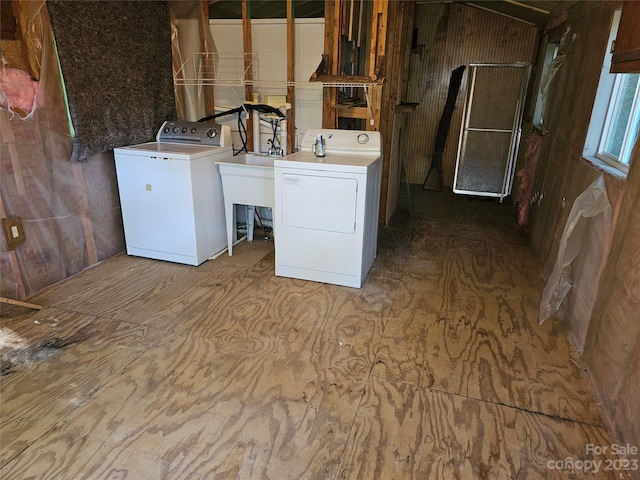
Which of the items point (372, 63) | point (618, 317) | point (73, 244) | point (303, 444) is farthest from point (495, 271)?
point (73, 244)

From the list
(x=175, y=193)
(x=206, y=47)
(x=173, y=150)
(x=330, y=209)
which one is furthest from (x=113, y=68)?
(x=330, y=209)

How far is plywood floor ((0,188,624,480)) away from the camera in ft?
5.34

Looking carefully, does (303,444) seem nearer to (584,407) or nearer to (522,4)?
(584,407)

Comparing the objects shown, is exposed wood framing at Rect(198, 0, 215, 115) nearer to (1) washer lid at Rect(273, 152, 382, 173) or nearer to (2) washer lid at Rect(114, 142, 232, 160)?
(2) washer lid at Rect(114, 142, 232, 160)

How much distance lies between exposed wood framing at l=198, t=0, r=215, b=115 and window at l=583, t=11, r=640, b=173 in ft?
9.85

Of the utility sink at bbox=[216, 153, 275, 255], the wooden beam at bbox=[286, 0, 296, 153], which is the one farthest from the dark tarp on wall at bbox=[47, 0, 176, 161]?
the wooden beam at bbox=[286, 0, 296, 153]

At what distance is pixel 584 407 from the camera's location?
6.28ft

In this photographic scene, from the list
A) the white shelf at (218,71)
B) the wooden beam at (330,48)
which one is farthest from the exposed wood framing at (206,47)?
the wooden beam at (330,48)

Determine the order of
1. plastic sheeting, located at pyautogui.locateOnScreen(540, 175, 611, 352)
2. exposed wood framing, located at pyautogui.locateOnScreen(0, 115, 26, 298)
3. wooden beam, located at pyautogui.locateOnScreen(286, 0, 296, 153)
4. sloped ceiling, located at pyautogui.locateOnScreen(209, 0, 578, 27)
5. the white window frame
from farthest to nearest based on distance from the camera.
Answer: sloped ceiling, located at pyautogui.locateOnScreen(209, 0, 578, 27) < wooden beam, located at pyautogui.locateOnScreen(286, 0, 296, 153) < exposed wood framing, located at pyautogui.locateOnScreen(0, 115, 26, 298) < the white window frame < plastic sheeting, located at pyautogui.locateOnScreen(540, 175, 611, 352)

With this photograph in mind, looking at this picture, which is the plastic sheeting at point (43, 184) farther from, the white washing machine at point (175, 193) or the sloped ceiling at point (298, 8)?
the sloped ceiling at point (298, 8)

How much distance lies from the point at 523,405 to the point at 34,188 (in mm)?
3089

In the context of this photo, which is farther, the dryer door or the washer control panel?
the washer control panel

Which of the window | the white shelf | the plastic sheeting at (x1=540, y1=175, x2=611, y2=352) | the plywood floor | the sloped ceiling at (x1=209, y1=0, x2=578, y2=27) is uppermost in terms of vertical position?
the sloped ceiling at (x1=209, y1=0, x2=578, y2=27)

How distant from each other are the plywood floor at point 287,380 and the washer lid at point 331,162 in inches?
33.5
